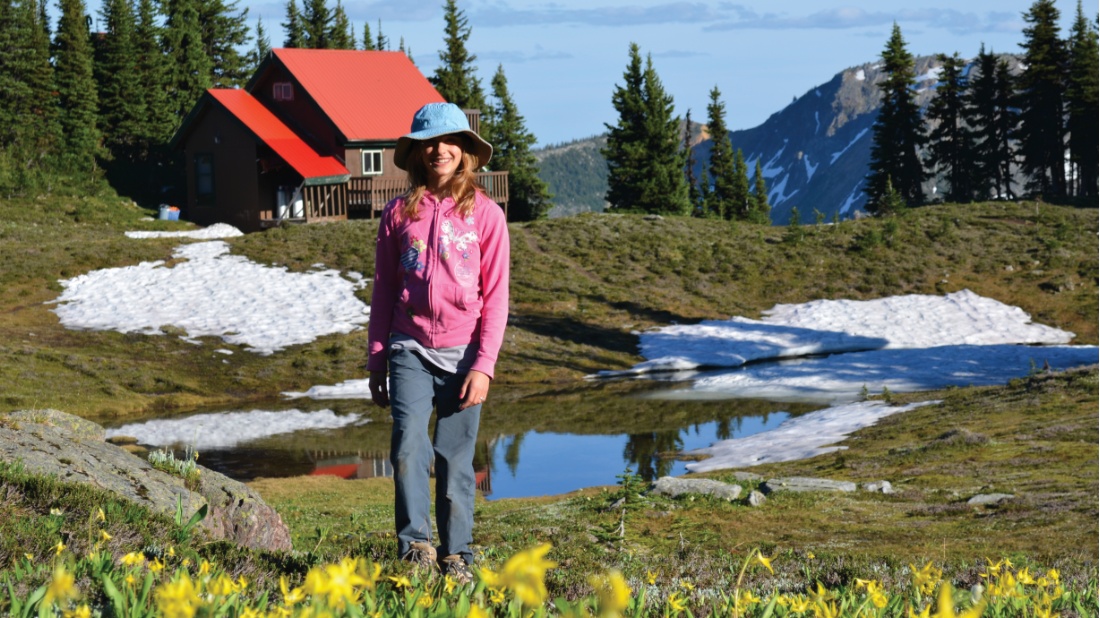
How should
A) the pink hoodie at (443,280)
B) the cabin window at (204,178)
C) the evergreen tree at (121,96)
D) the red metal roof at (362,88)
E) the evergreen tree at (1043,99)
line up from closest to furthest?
the pink hoodie at (443,280) → the red metal roof at (362,88) → the cabin window at (204,178) → the evergreen tree at (121,96) → the evergreen tree at (1043,99)

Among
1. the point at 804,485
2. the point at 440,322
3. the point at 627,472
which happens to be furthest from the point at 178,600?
the point at 804,485

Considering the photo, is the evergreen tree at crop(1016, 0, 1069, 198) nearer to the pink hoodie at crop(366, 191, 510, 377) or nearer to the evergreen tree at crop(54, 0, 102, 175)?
the evergreen tree at crop(54, 0, 102, 175)

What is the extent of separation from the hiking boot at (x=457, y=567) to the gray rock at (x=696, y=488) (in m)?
10.1

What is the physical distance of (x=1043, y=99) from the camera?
219 ft

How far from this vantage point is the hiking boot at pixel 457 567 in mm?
5859

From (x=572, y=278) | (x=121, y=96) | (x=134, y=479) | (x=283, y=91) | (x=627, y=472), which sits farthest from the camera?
(x=121, y=96)

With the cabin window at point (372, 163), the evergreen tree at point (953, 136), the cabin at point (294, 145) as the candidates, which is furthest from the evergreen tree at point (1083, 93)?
the cabin window at point (372, 163)

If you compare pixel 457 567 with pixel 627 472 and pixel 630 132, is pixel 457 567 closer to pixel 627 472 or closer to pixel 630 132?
pixel 627 472

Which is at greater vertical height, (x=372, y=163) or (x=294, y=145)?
(x=294, y=145)

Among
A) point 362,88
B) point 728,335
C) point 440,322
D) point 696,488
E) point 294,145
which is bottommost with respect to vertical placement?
point 728,335

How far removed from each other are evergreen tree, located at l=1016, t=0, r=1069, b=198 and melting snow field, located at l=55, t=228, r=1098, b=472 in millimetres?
29136

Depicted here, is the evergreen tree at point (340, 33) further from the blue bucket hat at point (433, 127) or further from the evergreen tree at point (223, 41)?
the blue bucket hat at point (433, 127)

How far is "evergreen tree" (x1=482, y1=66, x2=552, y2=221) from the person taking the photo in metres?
66.2

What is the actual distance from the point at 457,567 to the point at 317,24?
74315 millimetres
